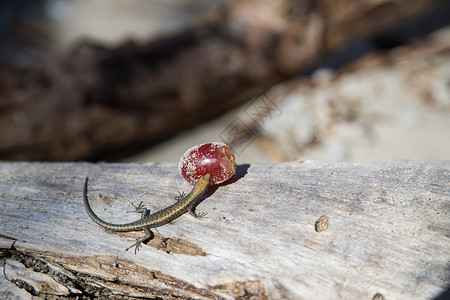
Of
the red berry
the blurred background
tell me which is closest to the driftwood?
the red berry

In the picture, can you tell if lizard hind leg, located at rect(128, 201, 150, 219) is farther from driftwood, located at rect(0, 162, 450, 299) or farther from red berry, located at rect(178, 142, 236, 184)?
red berry, located at rect(178, 142, 236, 184)

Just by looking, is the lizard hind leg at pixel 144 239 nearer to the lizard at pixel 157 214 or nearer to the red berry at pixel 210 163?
the lizard at pixel 157 214

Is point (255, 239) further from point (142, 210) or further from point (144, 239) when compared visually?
point (142, 210)

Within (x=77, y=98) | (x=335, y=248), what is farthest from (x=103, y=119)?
(x=335, y=248)

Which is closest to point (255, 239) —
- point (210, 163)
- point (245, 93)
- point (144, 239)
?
point (210, 163)

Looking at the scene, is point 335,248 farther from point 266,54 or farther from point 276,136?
point 266,54
